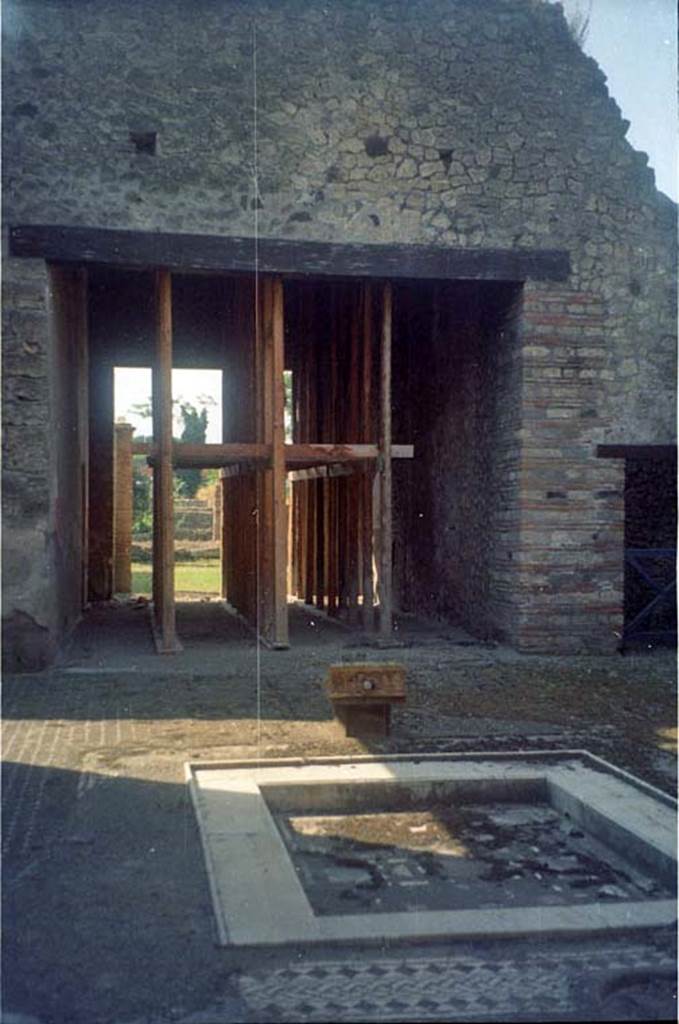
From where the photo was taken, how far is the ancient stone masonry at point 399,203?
1077cm

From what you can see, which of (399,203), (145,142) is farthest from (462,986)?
(145,142)

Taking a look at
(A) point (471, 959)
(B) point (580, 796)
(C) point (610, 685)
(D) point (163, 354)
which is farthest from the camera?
(D) point (163, 354)

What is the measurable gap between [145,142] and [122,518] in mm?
9984

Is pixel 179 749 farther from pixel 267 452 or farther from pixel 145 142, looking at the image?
pixel 145 142

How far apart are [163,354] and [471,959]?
829cm

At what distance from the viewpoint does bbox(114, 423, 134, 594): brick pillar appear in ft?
65.6

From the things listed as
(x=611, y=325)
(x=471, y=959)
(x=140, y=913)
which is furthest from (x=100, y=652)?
(x=471, y=959)

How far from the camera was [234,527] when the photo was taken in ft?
55.4

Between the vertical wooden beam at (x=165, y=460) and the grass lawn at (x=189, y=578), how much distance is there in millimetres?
7999

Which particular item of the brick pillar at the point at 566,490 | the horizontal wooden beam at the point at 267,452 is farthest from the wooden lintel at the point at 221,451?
the brick pillar at the point at 566,490

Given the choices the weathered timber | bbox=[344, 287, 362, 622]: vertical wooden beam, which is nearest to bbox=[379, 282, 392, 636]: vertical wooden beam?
the weathered timber

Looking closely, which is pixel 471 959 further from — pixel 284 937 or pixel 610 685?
pixel 610 685

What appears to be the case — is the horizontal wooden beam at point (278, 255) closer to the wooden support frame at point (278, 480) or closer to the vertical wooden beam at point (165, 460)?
the vertical wooden beam at point (165, 460)

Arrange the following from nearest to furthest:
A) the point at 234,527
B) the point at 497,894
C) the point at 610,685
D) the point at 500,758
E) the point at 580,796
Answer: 1. the point at 497,894
2. the point at 580,796
3. the point at 500,758
4. the point at 610,685
5. the point at 234,527
